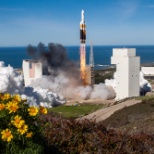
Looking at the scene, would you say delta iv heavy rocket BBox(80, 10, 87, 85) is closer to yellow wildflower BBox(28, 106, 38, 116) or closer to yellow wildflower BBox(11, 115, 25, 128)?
yellow wildflower BBox(28, 106, 38, 116)

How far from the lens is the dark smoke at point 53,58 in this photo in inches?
2152

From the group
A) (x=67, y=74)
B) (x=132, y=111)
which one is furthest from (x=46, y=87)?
(x=132, y=111)

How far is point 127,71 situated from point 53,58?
1471 centimetres

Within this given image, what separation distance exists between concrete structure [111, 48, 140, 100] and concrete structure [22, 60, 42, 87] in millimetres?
10798

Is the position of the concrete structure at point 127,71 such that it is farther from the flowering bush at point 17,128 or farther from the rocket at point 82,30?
the flowering bush at point 17,128

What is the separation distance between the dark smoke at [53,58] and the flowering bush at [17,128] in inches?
1888

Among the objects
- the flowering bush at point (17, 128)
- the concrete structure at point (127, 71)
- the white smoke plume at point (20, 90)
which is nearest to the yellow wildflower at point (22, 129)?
the flowering bush at point (17, 128)

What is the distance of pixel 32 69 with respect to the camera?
51.6 m

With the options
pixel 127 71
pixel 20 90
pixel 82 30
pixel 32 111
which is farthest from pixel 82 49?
pixel 32 111

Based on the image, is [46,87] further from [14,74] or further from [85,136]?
[85,136]

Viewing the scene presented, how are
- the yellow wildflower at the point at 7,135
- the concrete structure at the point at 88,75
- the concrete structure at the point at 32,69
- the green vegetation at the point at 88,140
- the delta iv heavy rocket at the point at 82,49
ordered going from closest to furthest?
1. the yellow wildflower at the point at 7,135
2. the green vegetation at the point at 88,140
3. the concrete structure at the point at 32,69
4. the delta iv heavy rocket at the point at 82,49
5. the concrete structure at the point at 88,75

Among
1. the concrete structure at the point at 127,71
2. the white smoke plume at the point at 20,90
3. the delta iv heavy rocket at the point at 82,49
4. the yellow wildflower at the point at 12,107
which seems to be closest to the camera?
the yellow wildflower at the point at 12,107

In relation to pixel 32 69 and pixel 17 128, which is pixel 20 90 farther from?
pixel 17 128

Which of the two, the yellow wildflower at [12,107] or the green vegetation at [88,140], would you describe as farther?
the green vegetation at [88,140]
